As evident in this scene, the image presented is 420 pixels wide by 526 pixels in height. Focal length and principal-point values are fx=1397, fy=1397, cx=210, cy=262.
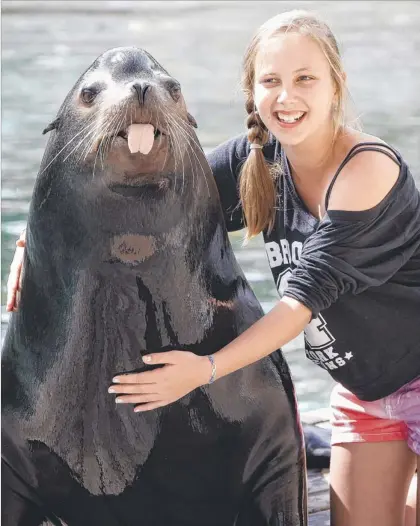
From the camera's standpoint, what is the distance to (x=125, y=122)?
331 cm

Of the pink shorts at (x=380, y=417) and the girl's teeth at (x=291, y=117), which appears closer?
the girl's teeth at (x=291, y=117)

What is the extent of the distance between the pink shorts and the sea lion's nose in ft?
4.19

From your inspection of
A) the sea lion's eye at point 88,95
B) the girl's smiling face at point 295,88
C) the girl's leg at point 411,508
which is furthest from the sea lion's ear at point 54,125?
the girl's leg at point 411,508

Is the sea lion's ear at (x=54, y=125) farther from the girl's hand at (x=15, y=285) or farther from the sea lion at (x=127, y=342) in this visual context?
the girl's hand at (x=15, y=285)

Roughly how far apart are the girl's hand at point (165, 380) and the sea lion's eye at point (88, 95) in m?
0.67

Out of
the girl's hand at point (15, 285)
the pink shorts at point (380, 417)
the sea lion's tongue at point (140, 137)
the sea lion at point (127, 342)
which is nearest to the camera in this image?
the sea lion's tongue at point (140, 137)

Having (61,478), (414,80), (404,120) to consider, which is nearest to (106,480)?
(61,478)

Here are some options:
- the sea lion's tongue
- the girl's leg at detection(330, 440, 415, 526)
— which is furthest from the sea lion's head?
the girl's leg at detection(330, 440, 415, 526)

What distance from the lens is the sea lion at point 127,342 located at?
11.5ft

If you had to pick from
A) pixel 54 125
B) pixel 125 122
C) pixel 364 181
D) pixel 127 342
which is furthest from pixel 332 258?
pixel 54 125

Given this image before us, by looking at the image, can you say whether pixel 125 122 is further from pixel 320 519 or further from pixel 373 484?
pixel 320 519

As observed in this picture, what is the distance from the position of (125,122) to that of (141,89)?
0.29 feet

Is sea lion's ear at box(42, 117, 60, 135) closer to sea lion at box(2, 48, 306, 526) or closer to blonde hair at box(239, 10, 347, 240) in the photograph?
sea lion at box(2, 48, 306, 526)

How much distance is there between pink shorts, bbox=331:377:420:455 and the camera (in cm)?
407
